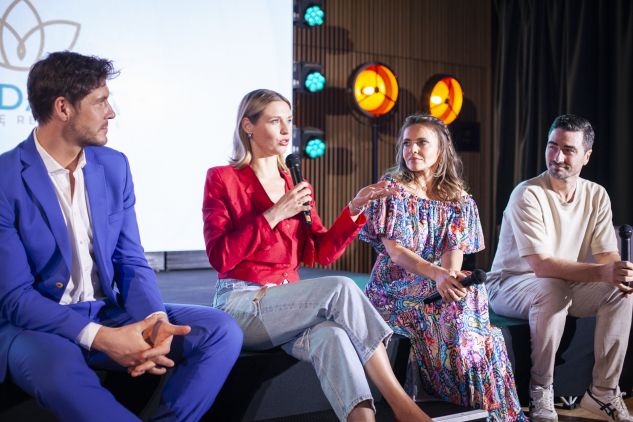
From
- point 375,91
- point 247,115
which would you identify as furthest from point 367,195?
point 375,91

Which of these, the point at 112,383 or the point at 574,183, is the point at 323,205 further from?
the point at 112,383

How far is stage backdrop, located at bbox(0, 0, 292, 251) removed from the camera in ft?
12.8

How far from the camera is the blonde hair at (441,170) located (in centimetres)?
276

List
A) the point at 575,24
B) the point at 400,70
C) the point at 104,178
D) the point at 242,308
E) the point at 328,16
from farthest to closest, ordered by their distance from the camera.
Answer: the point at 400,70, the point at 328,16, the point at 575,24, the point at 242,308, the point at 104,178

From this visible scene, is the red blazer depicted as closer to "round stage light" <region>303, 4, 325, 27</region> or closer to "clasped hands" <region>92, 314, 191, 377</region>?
"clasped hands" <region>92, 314, 191, 377</region>

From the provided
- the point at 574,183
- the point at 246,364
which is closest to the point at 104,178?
the point at 246,364

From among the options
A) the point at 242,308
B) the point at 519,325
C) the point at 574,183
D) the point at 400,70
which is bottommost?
the point at 519,325

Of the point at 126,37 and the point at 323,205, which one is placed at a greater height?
the point at 126,37


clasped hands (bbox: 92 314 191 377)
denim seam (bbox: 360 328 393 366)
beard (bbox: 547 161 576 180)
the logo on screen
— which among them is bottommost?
denim seam (bbox: 360 328 393 366)

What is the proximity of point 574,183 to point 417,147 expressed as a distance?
79cm

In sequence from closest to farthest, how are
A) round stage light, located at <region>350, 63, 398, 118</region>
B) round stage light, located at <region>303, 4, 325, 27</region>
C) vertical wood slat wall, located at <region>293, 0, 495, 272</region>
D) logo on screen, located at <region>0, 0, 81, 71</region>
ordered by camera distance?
logo on screen, located at <region>0, 0, 81, 71</region>, round stage light, located at <region>303, 4, 325, 27</region>, round stage light, located at <region>350, 63, 398, 118</region>, vertical wood slat wall, located at <region>293, 0, 495, 272</region>

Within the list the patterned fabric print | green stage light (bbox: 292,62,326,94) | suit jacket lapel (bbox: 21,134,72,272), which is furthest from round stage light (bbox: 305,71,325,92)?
suit jacket lapel (bbox: 21,134,72,272)

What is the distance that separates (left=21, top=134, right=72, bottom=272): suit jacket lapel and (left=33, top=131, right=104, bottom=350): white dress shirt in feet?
0.14

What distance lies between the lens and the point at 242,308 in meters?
2.22
